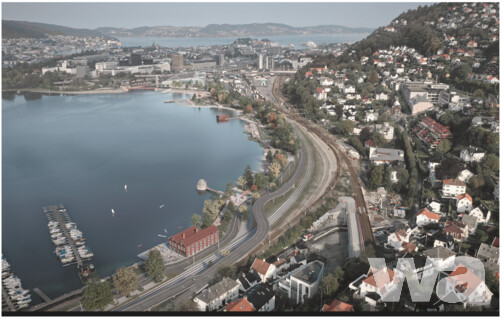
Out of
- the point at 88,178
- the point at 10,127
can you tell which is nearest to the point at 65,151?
the point at 88,178

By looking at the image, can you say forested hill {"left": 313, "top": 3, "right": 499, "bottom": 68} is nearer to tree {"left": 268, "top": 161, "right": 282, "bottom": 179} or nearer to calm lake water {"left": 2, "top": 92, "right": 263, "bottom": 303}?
calm lake water {"left": 2, "top": 92, "right": 263, "bottom": 303}

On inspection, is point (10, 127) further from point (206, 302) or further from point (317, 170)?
point (206, 302)

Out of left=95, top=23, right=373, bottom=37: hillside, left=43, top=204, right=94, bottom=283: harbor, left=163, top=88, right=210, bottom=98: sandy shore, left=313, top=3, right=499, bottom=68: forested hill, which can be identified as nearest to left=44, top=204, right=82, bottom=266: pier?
left=43, top=204, right=94, bottom=283: harbor

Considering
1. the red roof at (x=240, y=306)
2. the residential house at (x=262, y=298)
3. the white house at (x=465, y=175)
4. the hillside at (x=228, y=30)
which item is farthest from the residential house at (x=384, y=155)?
the hillside at (x=228, y=30)

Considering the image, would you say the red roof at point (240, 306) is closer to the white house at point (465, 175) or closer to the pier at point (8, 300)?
the pier at point (8, 300)

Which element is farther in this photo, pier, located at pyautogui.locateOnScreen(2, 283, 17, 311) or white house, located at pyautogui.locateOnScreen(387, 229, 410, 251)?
white house, located at pyautogui.locateOnScreen(387, 229, 410, 251)

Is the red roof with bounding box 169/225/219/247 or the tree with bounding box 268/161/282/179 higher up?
the tree with bounding box 268/161/282/179

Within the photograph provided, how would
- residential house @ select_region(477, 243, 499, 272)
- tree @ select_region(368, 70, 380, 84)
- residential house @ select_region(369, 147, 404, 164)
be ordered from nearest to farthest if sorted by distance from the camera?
1. residential house @ select_region(477, 243, 499, 272)
2. residential house @ select_region(369, 147, 404, 164)
3. tree @ select_region(368, 70, 380, 84)
